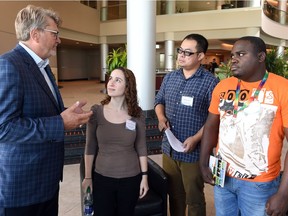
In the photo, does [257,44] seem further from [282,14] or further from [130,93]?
[282,14]

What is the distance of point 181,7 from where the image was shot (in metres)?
14.9

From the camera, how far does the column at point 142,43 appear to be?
525cm

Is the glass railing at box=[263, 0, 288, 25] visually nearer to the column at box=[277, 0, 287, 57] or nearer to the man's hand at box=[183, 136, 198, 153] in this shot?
the column at box=[277, 0, 287, 57]

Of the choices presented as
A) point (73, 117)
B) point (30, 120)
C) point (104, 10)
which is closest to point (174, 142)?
point (73, 117)

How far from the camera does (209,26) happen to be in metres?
13.2

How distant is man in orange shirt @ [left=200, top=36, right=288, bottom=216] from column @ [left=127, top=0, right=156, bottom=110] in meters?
4.04

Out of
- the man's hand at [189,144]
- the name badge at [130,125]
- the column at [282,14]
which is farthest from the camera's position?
the column at [282,14]

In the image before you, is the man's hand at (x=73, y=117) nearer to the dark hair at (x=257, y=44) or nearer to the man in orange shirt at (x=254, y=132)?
the man in orange shirt at (x=254, y=132)

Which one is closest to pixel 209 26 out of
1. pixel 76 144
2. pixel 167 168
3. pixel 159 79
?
pixel 159 79

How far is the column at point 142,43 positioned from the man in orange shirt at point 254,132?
159 inches

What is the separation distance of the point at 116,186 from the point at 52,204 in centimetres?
39

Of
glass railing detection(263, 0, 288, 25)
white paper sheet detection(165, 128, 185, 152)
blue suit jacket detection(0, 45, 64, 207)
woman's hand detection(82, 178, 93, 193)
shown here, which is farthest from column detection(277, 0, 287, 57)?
blue suit jacket detection(0, 45, 64, 207)

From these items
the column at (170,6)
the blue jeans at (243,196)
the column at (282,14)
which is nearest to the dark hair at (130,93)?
the blue jeans at (243,196)

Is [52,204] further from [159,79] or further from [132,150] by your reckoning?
[159,79]
